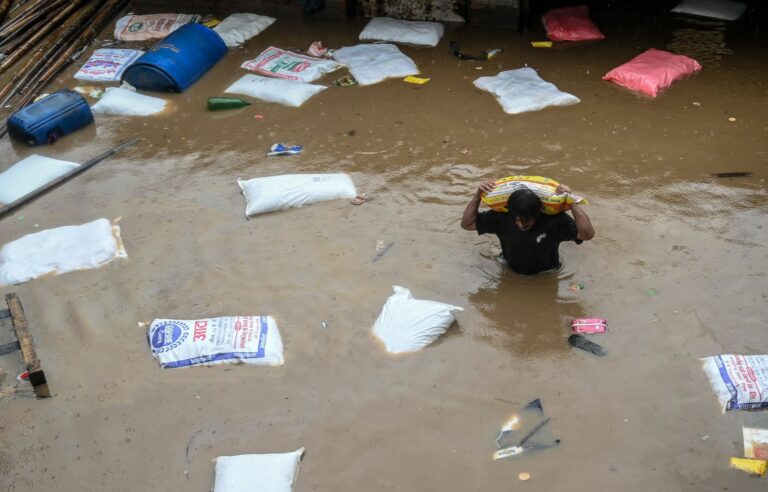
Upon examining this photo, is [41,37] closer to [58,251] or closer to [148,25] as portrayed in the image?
[148,25]

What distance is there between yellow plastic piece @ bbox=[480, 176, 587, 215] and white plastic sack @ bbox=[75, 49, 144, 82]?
4579mm

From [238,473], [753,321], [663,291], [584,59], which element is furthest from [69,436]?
[584,59]

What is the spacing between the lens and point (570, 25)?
7.45 m

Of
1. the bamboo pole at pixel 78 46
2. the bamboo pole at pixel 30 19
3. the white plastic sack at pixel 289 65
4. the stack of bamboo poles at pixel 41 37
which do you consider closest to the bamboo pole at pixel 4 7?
the stack of bamboo poles at pixel 41 37

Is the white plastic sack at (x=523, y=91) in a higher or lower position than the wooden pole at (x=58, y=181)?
higher

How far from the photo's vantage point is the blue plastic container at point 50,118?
6070 millimetres

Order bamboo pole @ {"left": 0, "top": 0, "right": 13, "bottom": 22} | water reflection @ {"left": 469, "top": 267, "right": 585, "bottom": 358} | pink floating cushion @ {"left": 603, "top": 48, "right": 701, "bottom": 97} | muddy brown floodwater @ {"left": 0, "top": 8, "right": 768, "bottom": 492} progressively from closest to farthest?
muddy brown floodwater @ {"left": 0, "top": 8, "right": 768, "bottom": 492}
water reflection @ {"left": 469, "top": 267, "right": 585, "bottom": 358}
pink floating cushion @ {"left": 603, "top": 48, "right": 701, "bottom": 97}
bamboo pole @ {"left": 0, "top": 0, "right": 13, "bottom": 22}

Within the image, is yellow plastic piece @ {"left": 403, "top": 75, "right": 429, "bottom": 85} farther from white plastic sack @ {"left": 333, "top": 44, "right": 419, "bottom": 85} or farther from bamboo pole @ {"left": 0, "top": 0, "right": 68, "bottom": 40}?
bamboo pole @ {"left": 0, "top": 0, "right": 68, "bottom": 40}

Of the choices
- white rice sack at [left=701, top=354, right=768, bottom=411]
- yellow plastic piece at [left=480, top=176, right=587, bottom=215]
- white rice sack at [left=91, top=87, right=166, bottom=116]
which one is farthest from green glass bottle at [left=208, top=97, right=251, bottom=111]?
white rice sack at [left=701, top=354, right=768, bottom=411]

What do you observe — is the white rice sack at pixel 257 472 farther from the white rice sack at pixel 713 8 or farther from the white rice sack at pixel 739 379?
the white rice sack at pixel 713 8

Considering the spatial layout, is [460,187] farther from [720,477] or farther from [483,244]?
[720,477]

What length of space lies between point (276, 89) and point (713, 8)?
4693 mm

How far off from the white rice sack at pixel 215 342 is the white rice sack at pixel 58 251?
954mm

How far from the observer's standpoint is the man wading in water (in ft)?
13.0
